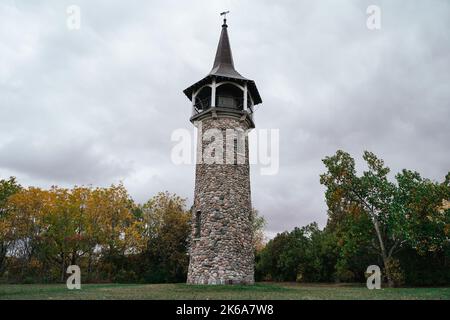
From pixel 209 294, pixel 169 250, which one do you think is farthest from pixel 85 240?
pixel 209 294

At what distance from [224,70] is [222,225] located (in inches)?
417

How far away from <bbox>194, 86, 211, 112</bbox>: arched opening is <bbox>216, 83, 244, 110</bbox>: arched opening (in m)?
1.10

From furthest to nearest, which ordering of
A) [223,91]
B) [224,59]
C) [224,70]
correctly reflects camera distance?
[224,59]
[224,70]
[223,91]

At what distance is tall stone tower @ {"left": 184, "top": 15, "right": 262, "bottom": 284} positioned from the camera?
19766 mm

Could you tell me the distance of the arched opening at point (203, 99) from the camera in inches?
960

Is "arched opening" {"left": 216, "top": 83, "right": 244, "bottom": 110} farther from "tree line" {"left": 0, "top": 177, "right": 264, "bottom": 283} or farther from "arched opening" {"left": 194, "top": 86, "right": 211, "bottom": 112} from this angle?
"tree line" {"left": 0, "top": 177, "right": 264, "bottom": 283}

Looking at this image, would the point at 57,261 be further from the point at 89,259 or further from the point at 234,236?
the point at 234,236

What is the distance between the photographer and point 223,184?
2095 cm

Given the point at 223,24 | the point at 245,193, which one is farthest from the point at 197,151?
the point at 223,24

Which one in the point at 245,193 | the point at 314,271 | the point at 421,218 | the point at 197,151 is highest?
the point at 197,151

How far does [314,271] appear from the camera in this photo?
33188 millimetres

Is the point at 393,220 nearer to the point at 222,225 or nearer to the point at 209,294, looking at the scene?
the point at 222,225

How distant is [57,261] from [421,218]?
2774 centimetres

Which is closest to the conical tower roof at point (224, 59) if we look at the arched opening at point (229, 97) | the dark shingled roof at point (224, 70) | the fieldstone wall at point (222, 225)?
the dark shingled roof at point (224, 70)
